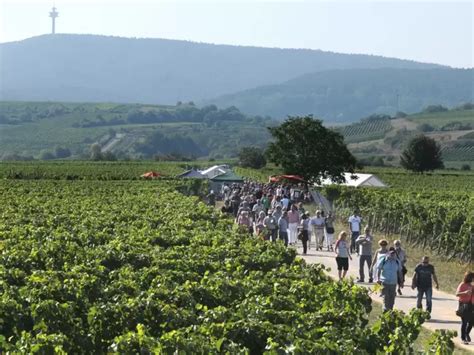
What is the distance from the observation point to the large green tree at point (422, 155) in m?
85.8

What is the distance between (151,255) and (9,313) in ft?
17.0

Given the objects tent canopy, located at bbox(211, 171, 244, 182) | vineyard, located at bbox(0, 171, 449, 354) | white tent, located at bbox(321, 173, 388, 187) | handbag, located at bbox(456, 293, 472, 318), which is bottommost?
tent canopy, located at bbox(211, 171, 244, 182)

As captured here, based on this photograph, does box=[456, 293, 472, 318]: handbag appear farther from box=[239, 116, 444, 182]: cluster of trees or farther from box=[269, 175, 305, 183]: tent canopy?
box=[239, 116, 444, 182]: cluster of trees

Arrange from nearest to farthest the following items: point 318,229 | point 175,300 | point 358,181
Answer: point 175,300, point 318,229, point 358,181

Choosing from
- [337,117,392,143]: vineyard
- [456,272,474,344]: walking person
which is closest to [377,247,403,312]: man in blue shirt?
[456,272,474,344]: walking person

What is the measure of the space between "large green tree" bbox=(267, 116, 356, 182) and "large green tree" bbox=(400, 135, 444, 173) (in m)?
33.5

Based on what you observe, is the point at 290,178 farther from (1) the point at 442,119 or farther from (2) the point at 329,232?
(1) the point at 442,119

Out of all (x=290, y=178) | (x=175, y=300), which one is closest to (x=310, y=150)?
(x=290, y=178)

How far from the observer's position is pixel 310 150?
53125 mm

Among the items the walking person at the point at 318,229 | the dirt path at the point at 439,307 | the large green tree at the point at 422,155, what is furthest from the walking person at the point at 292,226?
the large green tree at the point at 422,155

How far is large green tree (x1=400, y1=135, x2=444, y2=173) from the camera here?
85.8 metres

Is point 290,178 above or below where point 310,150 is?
below

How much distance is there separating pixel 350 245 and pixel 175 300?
1791 cm

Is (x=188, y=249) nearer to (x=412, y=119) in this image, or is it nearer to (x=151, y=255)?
(x=151, y=255)
